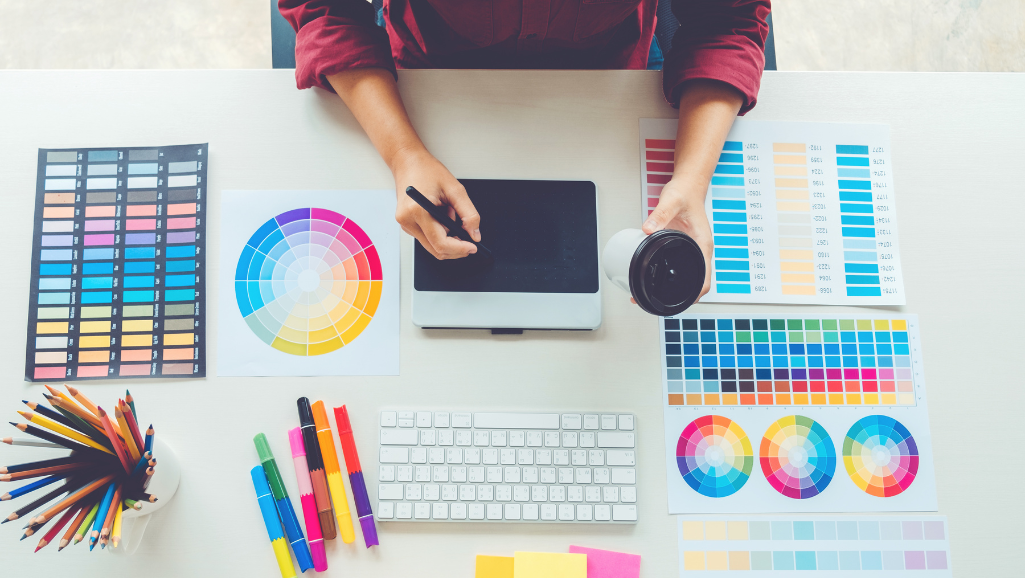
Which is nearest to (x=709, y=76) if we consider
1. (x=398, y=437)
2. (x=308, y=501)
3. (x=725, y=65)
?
(x=725, y=65)

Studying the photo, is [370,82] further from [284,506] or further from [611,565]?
[611,565]

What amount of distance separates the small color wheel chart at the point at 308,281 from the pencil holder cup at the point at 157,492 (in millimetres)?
176

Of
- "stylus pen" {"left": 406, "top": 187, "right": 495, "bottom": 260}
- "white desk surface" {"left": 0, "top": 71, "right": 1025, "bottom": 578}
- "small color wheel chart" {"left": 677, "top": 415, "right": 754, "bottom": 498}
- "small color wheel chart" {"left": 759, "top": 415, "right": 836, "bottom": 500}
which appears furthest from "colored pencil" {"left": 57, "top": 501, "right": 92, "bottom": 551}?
"small color wheel chart" {"left": 759, "top": 415, "right": 836, "bottom": 500}

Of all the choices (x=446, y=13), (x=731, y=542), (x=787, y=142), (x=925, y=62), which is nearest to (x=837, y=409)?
(x=731, y=542)

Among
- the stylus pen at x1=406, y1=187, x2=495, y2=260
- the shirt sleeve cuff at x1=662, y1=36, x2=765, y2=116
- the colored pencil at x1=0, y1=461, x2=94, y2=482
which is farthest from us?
the shirt sleeve cuff at x1=662, y1=36, x2=765, y2=116

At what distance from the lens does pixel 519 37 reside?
80cm

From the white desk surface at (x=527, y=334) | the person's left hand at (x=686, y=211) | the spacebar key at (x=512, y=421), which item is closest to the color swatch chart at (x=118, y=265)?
Answer: the white desk surface at (x=527, y=334)

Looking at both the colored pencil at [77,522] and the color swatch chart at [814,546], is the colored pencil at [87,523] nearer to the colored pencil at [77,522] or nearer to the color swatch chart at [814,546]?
the colored pencil at [77,522]

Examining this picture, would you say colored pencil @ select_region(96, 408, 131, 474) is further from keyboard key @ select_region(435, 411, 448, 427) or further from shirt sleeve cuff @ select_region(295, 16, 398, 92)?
shirt sleeve cuff @ select_region(295, 16, 398, 92)

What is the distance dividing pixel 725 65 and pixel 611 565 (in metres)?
0.69

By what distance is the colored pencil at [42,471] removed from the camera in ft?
1.72

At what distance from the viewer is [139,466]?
571mm

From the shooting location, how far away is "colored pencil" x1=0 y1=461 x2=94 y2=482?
52 cm

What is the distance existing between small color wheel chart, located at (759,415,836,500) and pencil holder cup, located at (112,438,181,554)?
0.76 m
